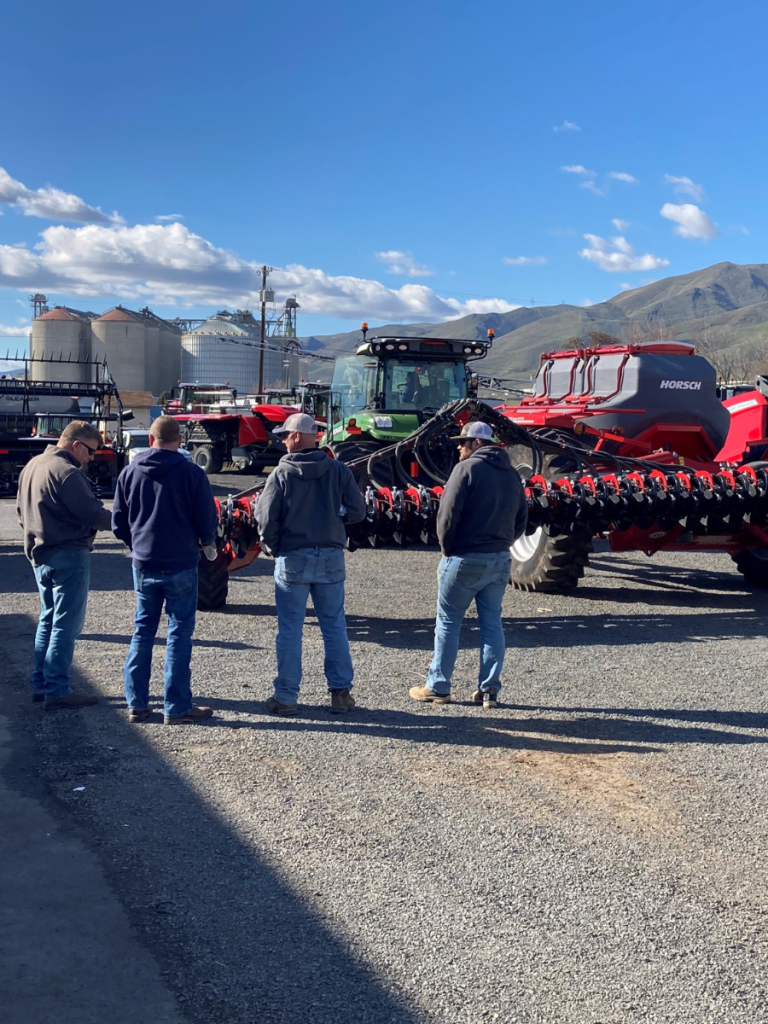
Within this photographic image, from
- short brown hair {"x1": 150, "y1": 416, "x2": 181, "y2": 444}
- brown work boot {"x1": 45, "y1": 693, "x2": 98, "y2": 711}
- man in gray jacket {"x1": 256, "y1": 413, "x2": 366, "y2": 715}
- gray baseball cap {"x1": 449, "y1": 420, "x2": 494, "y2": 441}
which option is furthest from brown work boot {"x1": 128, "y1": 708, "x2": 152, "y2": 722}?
gray baseball cap {"x1": 449, "y1": 420, "x2": 494, "y2": 441}

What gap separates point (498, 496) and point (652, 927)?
3.07 metres

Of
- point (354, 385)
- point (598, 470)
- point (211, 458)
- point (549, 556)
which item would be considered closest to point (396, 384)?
point (354, 385)

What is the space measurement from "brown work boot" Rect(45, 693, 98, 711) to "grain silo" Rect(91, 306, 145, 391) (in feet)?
221

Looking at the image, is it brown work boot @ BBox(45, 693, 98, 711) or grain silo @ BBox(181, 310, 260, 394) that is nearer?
brown work boot @ BBox(45, 693, 98, 711)

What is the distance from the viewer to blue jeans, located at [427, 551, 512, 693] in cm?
621

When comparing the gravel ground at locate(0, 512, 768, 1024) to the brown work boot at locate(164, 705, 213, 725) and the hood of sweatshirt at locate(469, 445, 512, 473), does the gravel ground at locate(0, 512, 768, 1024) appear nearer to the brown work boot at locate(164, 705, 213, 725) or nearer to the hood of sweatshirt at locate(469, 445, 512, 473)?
the brown work boot at locate(164, 705, 213, 725)

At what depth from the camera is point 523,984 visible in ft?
10.5

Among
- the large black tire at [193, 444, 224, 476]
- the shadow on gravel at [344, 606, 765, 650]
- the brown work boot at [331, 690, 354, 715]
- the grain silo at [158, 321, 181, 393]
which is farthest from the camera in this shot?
the grain silo at [158, 321, 181, 393]

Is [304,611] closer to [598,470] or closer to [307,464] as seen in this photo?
[307,464]

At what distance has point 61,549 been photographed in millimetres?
6184

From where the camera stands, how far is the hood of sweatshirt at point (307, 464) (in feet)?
19.6

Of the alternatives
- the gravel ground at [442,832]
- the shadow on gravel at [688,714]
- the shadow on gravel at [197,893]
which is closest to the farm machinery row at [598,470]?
the gravel ground at [442,832]

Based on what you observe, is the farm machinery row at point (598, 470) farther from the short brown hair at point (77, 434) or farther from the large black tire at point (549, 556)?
the short brown hair at point (77, 434)

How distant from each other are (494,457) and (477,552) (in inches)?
23.8
